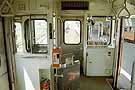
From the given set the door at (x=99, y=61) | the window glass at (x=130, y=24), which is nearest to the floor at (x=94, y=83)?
the door at (x=99, y=61)

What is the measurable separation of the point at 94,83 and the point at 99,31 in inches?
70.2

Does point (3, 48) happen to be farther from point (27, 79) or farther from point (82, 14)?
point (82, 14)

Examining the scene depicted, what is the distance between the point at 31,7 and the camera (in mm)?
3715

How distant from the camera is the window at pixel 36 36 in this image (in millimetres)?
4102

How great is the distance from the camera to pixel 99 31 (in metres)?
5.86

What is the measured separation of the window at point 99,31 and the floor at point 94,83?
3.99 feet

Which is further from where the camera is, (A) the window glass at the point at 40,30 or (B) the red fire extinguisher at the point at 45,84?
(A) the window glass at the point at 40,30

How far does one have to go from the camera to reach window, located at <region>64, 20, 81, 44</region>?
6.12 m

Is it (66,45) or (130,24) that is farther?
(66,45)

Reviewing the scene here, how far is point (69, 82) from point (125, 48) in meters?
1.60

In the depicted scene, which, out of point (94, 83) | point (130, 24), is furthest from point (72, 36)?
point (130, 24)

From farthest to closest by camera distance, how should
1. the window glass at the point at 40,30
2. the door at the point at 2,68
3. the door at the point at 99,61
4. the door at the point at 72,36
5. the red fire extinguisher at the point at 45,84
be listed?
the door at the point at 72,36, the door at the point at 99,61, the window glass at the point at 40,30, the red fire extinguisher at the point at 45,84, the door at the point at 2,68

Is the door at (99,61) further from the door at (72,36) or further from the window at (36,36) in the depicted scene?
the window at (36,36)

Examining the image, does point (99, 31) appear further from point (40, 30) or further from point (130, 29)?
point (40, 30)
